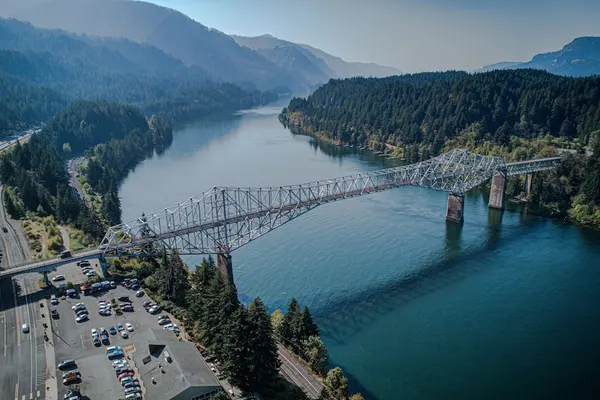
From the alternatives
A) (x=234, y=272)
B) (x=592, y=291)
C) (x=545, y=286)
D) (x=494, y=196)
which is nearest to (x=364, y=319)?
(x=234, y=272)

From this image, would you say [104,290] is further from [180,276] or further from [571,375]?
[571,375]

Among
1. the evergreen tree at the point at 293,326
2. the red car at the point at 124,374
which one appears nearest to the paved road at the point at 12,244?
the red car at the point at 124,374

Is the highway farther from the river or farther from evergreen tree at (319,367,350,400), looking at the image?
the river

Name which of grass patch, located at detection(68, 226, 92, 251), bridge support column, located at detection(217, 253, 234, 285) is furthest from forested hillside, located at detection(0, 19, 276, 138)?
bridge support column, located at detection(217, 253, 234, 285)

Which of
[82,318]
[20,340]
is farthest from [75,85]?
[20,340]

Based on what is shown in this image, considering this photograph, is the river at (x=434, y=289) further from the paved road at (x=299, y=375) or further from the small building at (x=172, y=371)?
the small building at (x=172, y=371)

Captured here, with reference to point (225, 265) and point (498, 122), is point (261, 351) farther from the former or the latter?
point (498, 122)
